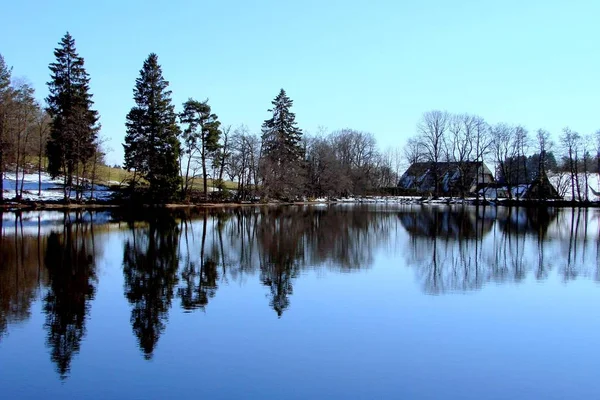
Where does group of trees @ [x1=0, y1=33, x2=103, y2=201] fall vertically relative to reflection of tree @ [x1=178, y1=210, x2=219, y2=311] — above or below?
above

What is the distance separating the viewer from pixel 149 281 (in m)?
14.5

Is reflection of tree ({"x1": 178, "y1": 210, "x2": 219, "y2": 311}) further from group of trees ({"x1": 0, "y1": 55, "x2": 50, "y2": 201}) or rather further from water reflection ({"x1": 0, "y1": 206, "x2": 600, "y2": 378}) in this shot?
group of trees ({"x1": 0, "y1": 55, "x2": 50, "y2": 201})

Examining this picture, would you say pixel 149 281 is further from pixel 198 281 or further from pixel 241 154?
pixel 241 154

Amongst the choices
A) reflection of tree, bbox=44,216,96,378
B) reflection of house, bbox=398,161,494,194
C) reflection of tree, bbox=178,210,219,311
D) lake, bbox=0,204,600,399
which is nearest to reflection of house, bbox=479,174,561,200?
reflection of house, bbox=398,161,494,194

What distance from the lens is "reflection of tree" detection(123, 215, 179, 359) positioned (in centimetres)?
1005

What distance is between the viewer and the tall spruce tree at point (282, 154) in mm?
68312

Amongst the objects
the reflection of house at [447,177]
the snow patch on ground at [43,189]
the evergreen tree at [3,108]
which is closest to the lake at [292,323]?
the evergreen tree at [3,108]

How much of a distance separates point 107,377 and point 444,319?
691cm

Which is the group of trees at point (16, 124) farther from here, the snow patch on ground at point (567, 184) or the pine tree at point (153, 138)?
the snow patch on ground at point (567, 184)

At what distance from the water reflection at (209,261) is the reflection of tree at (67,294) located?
0.03 metres

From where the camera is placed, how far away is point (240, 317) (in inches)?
433

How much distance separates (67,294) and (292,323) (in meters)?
5.81

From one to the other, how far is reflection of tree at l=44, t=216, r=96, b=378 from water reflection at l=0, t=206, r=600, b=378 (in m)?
0.03

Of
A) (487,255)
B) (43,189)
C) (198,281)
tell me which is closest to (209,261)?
(198,281)
